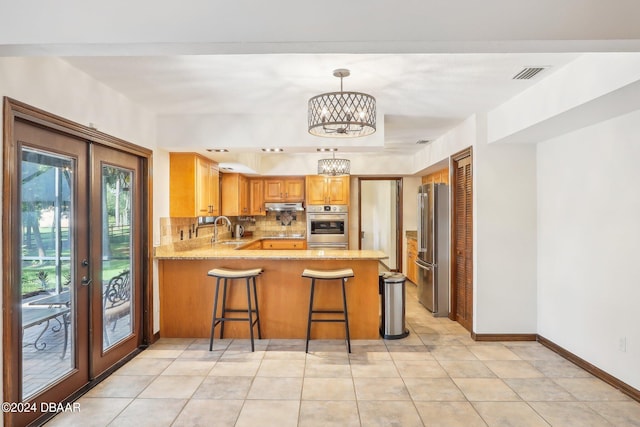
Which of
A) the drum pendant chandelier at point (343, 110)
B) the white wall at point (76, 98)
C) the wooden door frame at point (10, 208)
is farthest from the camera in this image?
the drum pendant chandelier at point (343, 110)

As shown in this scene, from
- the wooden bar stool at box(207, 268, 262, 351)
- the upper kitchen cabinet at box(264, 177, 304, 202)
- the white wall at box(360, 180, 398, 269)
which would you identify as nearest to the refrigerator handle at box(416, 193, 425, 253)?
the white wall at box(360, 180, 398, 269)

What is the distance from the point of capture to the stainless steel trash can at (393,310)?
13.3ft

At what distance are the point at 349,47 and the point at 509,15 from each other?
706 mm

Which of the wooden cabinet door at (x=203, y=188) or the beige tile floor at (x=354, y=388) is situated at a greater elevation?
the wooden cabinet door at (x=203, y=188)

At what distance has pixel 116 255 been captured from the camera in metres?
3.40

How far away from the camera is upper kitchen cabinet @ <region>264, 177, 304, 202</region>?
7180 mm

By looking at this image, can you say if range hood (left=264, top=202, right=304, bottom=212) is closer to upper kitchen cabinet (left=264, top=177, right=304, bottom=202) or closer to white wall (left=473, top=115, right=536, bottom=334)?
upper kitchen cabinet (left=264, top=177, right=304, bottom=202)

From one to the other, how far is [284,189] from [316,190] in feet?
2.12

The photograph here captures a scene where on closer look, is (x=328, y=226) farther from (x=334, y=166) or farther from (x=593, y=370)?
(x=593, y=370)

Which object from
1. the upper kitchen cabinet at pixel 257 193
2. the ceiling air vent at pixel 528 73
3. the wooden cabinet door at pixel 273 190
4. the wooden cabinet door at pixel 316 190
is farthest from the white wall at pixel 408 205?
the ceiling air vent at pixel 528 73

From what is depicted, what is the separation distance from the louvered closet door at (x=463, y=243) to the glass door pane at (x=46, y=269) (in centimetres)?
385

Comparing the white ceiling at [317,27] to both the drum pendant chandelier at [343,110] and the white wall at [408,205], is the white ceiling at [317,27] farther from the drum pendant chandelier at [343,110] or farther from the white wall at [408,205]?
the white wall at [408,205]

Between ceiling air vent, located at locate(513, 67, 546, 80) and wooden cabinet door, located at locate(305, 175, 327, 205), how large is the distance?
4.32 meters

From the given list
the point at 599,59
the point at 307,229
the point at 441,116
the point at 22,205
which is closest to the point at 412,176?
the point at 307,229
